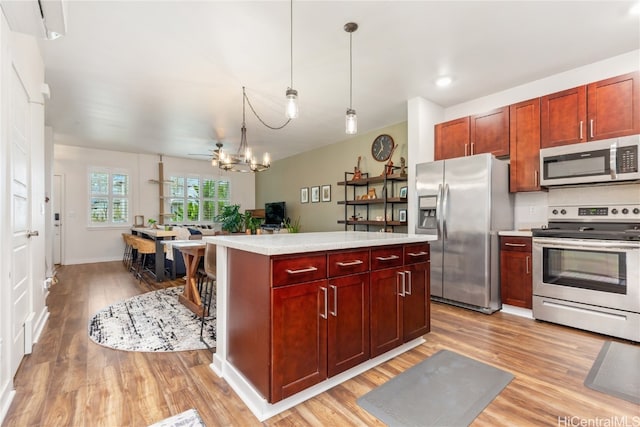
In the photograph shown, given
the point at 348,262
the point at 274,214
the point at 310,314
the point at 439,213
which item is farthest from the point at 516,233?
the point at 274,214

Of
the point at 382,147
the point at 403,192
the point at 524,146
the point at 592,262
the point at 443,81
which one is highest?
the point at 443,81

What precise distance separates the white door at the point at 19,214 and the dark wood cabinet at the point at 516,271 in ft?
14.3

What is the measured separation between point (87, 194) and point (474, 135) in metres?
8.14

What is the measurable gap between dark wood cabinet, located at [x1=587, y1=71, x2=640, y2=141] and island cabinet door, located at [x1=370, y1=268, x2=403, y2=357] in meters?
2.55

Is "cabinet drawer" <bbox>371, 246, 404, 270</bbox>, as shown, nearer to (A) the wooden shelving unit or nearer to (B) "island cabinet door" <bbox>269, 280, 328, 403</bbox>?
(B) "island cabinet door" <bbox>269, 280, 328, 403</bbox>

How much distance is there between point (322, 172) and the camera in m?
6.95

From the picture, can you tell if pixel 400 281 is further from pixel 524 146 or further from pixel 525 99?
pixel 525 99

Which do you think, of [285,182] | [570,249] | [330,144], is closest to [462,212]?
[570,249]

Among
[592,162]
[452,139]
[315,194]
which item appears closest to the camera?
[592,162]

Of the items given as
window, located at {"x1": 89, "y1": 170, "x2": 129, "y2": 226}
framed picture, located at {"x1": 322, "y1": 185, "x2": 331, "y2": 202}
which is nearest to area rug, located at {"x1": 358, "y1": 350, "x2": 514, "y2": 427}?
framed picture, located at {"x1": 322, "y1": 185, "x2": 331, "y2": 202}

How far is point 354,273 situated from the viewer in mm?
1934

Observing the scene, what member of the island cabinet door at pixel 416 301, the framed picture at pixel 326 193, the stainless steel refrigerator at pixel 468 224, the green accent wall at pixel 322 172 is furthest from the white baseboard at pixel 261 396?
the framed picture at pixel 326 193

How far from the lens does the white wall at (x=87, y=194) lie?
22.1ft

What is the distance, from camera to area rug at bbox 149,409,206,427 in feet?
5.04
